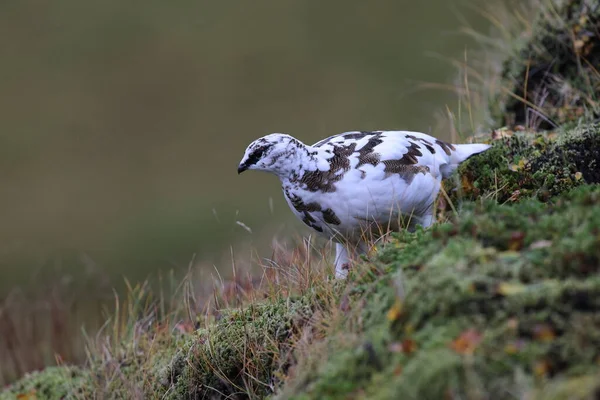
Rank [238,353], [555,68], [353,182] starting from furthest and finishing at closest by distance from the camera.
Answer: [555,68]
[353,182]
[238,353]

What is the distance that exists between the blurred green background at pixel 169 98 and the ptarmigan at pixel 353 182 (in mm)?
8533

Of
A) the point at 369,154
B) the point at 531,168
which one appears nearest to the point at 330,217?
the point at 369,154

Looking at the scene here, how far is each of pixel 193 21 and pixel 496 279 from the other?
19684 mm

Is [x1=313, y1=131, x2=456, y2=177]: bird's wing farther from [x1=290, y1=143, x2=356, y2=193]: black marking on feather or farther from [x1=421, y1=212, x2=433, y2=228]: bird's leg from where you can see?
[x1=421, y1=212, x2=433, y2=228]: bird's leg

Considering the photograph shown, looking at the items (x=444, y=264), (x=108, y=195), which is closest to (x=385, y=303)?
(x=444, y=264)

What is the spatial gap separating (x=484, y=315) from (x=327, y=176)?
5.27 feet

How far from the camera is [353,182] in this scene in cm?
399

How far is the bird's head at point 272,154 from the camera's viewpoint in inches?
159

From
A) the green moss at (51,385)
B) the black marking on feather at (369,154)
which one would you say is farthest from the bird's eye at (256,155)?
the green moss at (51,385)

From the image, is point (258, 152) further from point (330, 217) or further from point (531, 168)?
point (531, 168)

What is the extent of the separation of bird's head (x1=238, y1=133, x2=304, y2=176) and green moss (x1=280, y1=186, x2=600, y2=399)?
1087mm

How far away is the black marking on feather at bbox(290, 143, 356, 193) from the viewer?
404 cm

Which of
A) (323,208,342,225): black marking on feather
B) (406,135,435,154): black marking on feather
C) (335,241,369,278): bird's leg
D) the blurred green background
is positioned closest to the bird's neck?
(323,208,342,225): black marking on feather

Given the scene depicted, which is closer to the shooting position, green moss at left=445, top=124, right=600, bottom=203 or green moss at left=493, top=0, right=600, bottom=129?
green moss at left=445, top=124, right=600, bottom=203
